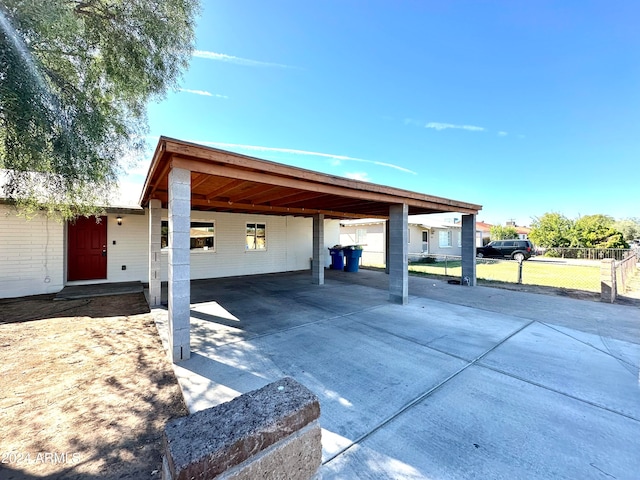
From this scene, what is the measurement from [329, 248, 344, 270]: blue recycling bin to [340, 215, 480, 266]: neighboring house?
5.72m

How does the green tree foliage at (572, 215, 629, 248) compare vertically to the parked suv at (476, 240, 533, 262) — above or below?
above

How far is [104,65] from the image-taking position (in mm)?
5125

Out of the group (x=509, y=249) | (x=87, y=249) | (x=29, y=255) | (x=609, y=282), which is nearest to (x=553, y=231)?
(x=509, y=249)

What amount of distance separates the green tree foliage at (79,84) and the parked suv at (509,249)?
22499mm

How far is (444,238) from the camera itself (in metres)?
23.0

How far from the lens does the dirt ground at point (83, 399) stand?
2012mm

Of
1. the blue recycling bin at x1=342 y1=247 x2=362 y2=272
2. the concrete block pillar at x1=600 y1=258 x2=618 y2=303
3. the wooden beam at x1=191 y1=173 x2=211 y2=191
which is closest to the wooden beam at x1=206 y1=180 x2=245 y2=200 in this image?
the wooden beam at x1=191 y1=173 x2=211 y2=191

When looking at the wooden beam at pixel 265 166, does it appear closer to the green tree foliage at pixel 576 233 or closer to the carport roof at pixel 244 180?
the carport roof at pixel 244 180

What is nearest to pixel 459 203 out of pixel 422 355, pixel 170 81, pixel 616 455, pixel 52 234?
pixel 422 355

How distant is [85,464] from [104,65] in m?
6.37

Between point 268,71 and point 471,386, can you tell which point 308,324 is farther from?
point 268,71

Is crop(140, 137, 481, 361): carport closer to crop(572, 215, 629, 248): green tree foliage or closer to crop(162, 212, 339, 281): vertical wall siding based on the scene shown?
crop(162, 212, 339, 281): vertical wall siding

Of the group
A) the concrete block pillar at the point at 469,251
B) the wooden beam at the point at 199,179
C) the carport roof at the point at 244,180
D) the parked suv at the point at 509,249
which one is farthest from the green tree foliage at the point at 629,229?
the wooden beam at the point at 199,179

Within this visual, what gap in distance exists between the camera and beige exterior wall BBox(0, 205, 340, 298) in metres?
7.46
